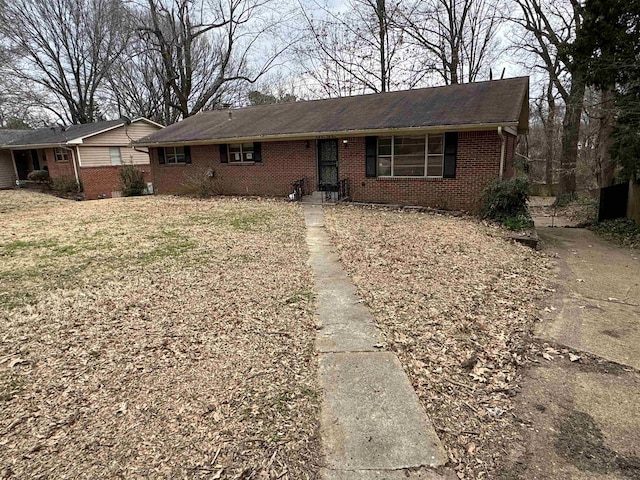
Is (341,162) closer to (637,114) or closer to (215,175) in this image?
(215,175)

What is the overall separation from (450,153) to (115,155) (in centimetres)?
1820

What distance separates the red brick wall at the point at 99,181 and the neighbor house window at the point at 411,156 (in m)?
15.3

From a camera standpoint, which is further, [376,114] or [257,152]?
[257,152]

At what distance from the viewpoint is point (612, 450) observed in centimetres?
252

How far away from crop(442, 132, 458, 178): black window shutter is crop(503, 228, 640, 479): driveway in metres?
5.95

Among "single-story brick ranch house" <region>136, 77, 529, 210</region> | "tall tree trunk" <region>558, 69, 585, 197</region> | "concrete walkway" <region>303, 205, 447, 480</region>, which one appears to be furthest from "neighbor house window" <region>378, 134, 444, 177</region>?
"tall tree trunk" <region>558, 69, 585, 197</region>

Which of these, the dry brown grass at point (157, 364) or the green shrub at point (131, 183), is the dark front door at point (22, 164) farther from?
the dry brown grass at point (157, 364)

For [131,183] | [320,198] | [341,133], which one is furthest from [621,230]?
[131,183]

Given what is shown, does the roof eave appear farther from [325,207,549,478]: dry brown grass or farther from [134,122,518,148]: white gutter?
[325,207,549,478]: dry brown grass

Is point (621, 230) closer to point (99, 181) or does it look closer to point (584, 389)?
point (584, 389)

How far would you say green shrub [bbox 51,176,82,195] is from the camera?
2017cm

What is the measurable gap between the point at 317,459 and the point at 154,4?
29.2 m

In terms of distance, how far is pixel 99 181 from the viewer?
2062 centimetres

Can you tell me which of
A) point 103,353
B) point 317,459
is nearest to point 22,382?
point 103,353
